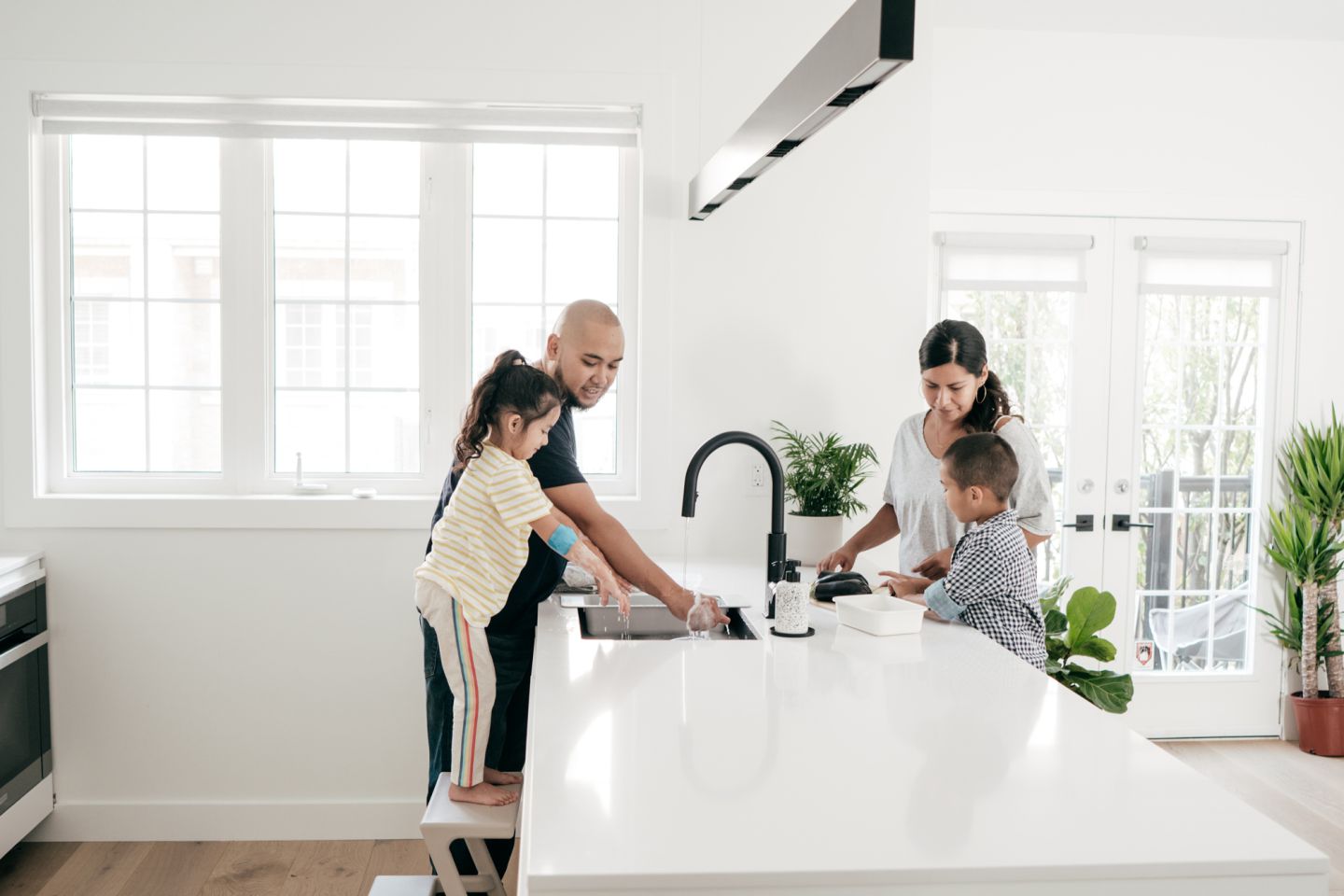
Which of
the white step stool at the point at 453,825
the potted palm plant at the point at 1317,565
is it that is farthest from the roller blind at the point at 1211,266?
the white step stool at the point at 453,825

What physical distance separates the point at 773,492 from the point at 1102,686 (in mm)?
1148

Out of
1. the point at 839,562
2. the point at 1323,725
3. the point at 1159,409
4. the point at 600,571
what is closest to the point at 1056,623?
the point at 839,562

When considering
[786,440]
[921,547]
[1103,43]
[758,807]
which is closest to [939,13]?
[1103,43]

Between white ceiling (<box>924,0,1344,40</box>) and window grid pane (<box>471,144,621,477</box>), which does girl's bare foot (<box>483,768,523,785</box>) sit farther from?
white ceiling (<box>924,0,1344,40</box>)

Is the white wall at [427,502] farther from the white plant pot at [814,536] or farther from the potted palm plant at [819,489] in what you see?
the white plant pot at [814,536]

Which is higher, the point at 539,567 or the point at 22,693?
the point at 539,567

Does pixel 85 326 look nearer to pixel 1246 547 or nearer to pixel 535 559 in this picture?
pixel 535 559

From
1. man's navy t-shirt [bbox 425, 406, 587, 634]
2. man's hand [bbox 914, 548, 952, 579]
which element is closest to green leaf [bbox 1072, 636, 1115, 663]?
man's hand [bbox 914, 548, 952, 579]

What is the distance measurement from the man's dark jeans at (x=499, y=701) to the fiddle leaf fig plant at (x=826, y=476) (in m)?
1.02

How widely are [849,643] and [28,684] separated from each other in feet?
8.04

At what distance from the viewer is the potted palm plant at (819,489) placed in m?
2.91

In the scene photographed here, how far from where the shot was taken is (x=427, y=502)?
3.13 metres

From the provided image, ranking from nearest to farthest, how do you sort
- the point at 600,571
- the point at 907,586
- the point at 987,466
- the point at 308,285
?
the point at 600,571 → the point at 987,466 → the point at 907,586 → the point at 308,285

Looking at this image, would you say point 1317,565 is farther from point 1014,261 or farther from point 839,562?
point 839,562
